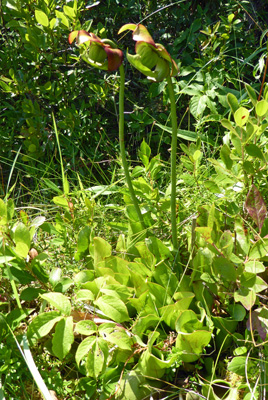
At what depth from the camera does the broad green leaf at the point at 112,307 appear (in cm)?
113

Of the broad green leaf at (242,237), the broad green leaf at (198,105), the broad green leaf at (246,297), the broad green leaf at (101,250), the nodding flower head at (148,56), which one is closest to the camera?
the nodding flower head at (148,56)

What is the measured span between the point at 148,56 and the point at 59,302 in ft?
2.11

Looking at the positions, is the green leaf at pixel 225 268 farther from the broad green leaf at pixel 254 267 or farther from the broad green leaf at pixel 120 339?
the broad green leaf at pixel 120 339

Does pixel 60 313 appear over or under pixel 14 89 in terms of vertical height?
under

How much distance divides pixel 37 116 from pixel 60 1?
58cm

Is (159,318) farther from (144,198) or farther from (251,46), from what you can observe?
(251,46)

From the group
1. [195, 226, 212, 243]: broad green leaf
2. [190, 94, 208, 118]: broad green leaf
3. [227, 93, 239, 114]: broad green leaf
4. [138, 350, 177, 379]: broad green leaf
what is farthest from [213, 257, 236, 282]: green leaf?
[190, 94, 208, 118]: broad green leaf

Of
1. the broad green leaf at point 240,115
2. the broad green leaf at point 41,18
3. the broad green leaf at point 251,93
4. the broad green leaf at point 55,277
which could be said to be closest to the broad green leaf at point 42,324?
the broad green leaf at point 55,277

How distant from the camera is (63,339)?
1.11m

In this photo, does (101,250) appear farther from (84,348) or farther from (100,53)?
(100,53)

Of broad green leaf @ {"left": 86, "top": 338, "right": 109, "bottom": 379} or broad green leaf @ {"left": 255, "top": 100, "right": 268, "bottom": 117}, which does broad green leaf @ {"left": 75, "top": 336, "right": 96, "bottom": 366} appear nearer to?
broad green leaf @ {"left": 86, "top": 338, "right": 109, "bottom": 379}

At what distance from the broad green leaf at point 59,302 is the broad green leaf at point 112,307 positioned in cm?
8

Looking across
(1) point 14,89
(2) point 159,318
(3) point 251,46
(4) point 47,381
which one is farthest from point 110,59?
(3) point 251,46

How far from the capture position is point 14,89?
228 cm
